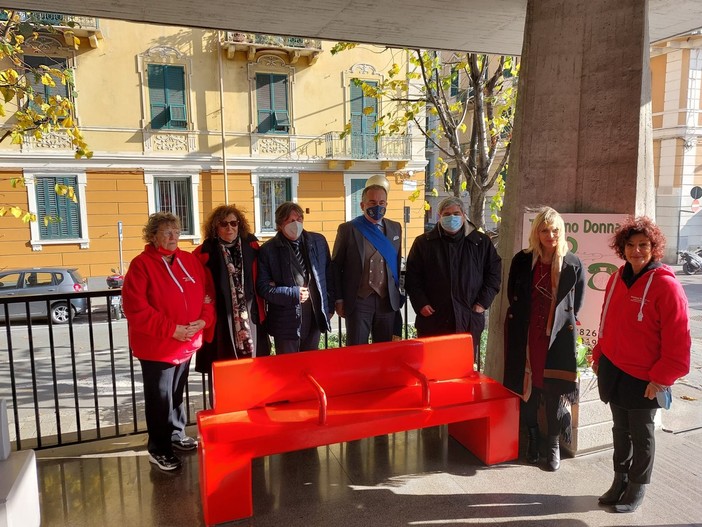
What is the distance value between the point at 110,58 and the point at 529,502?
64.6 feet

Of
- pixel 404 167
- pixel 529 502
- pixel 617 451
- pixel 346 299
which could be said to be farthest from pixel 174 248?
pixel 404 167

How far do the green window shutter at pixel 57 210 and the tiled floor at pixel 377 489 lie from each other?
16236mm

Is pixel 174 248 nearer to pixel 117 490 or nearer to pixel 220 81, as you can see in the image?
pixel 117 490

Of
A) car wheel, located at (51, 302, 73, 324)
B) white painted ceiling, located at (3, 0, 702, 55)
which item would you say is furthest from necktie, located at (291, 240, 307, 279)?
car wheel, located at (51, 302, 73, 324)

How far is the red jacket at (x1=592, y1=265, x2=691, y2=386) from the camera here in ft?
9.19

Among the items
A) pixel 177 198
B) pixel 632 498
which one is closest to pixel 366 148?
pixel 177 198

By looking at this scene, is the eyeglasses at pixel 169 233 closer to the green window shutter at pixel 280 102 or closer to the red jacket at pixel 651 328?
the red jacket at pixel 651 328

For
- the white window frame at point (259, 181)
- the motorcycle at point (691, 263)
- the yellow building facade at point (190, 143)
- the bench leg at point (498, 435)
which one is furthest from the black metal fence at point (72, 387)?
the motorcycle at point (691, 263)

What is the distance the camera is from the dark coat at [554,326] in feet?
11.4

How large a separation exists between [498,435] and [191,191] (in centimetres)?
1768

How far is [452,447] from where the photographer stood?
3.94m

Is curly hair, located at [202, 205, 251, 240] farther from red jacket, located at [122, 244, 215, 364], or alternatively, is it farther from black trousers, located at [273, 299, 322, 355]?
black trousers, located at [273, 299, 322, 355]

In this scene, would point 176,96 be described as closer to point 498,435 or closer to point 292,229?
point 292,229

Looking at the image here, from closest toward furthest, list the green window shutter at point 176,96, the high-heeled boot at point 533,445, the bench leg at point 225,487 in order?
1. the bench leg at point 225,487
2. the high-heeled boot at point 533,445
3. the green window shutter at point 176,96
